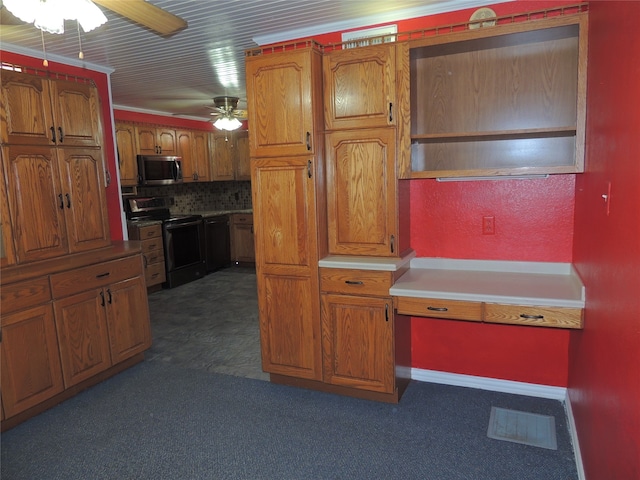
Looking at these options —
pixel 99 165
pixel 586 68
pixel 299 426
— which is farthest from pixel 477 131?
pixel 99 165

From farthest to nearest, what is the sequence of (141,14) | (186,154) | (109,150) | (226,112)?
(186,154), (226,112), (109,150), (141,14)

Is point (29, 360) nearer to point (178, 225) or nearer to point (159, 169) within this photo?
point (178, 225)

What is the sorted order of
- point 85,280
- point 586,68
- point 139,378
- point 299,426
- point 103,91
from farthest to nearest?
point 103,91, point 139,378, point 85,280, point 299,426, point 586,68

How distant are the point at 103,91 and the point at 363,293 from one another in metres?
3.13

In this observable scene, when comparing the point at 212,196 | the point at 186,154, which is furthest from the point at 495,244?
the point at 212,196

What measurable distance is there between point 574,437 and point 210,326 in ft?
10.7

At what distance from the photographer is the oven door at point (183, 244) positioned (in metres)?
5.85

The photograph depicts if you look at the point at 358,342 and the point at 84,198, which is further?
the point at 84,198

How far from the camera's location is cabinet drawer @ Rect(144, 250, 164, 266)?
5.60 m

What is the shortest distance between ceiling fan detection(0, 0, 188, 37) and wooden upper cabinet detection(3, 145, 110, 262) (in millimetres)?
929

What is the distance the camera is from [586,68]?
2174mm

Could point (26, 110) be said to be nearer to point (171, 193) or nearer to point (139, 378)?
point (139, 378)

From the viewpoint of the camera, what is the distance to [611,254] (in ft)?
5.01

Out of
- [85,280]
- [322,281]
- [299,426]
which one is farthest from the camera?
[85,280]
